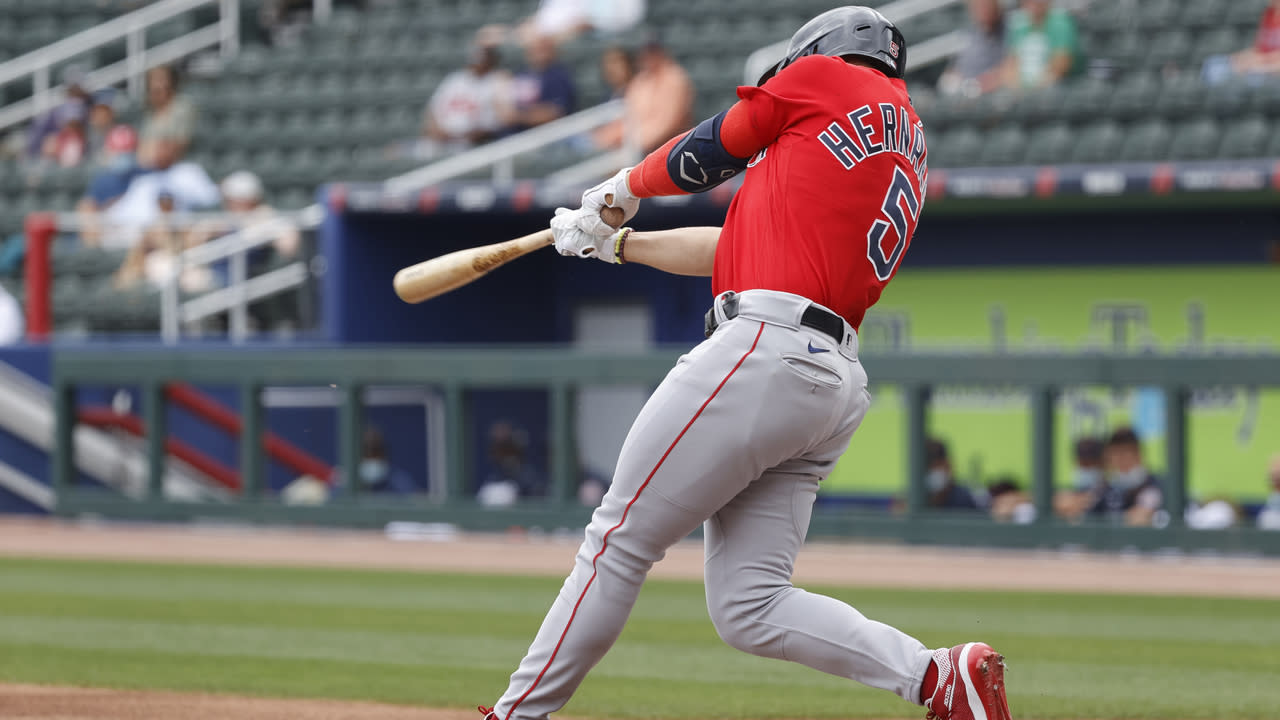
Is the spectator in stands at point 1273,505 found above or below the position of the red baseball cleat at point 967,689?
below

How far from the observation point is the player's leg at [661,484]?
3.25 meters

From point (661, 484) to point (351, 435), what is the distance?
7.50 meters

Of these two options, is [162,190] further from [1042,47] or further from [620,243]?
[620,243]

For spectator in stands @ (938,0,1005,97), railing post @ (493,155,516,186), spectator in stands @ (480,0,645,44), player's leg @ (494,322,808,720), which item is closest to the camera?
player's leg @ (494,322,808,720)

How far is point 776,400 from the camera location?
10.6 ft

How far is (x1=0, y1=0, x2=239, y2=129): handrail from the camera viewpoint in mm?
15578

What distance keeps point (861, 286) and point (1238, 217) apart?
25.8 feet

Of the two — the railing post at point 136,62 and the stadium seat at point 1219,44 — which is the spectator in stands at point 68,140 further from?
the stadium seat at point 1219,44

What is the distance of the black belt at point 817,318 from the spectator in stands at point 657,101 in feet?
25.2

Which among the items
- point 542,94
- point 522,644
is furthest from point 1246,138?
point 522,644

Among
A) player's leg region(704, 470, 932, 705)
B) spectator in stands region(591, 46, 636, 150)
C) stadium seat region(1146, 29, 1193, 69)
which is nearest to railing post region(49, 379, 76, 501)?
spectator in stands region(591, 46, 636, 150)

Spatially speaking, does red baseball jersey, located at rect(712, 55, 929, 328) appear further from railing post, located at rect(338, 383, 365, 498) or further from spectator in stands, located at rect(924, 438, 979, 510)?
railing post, located at rect(338, 383, 365, 498)

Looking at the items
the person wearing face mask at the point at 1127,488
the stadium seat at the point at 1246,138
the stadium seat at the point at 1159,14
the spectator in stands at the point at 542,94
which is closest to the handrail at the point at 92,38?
the spectator in stands at the point at 542,94

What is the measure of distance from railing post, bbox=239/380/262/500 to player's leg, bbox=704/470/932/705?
305 inches
